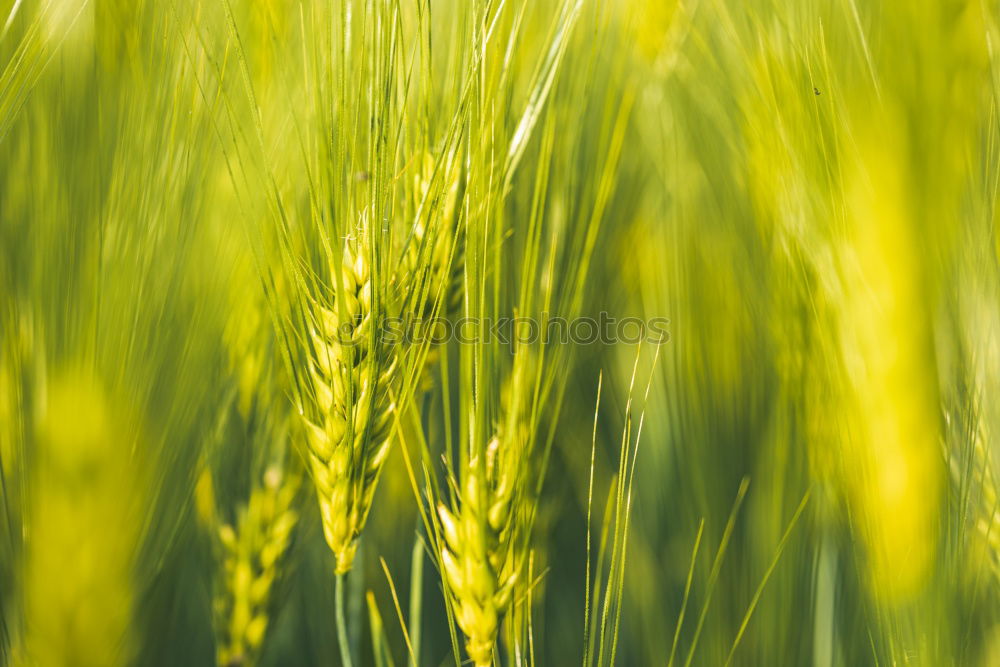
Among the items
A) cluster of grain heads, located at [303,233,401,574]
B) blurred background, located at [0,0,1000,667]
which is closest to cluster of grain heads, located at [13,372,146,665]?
blurred background, located at [0,0,1000,667]

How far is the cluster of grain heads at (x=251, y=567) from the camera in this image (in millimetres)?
472

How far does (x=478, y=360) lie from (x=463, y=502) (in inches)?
3.0

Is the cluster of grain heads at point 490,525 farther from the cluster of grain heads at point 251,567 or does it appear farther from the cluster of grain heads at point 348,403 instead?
the cluster of grain heads at point 251,567

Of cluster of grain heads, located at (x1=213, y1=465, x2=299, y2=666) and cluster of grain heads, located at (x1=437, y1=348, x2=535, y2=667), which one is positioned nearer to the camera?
cluster of grain heads, located at (x1=437, y1=348, x2=535, y2=667)

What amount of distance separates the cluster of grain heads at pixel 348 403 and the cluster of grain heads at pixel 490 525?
2.0 inches

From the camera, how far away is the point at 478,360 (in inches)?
13.3

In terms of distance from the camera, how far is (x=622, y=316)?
23.8 inches

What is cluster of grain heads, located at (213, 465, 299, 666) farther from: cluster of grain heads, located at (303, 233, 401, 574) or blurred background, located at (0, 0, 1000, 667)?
cluster of grain heads, located at (303, 233, 401, 574)

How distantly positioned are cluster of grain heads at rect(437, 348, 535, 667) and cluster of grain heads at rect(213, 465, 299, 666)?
0.57 feet

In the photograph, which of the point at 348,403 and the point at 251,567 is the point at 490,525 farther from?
the point at 251,567

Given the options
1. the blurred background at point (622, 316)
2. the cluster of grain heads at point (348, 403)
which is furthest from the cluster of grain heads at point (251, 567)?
the cluster of grain heads at point (348, 403)

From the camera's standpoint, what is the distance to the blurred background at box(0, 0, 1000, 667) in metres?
0.37

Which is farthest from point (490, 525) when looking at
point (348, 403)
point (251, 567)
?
point (251, 567)

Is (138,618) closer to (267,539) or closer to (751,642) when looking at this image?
(267,539)
